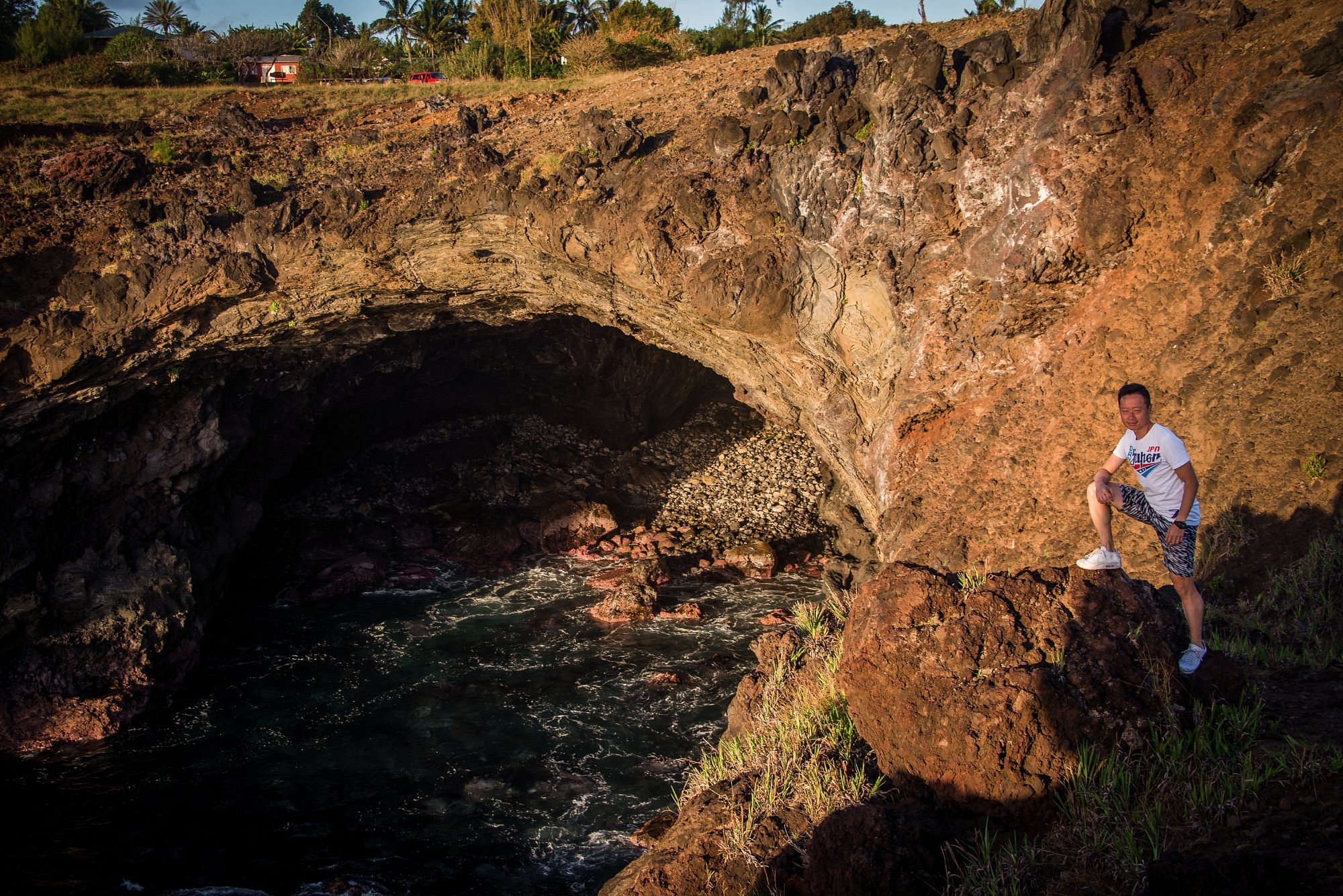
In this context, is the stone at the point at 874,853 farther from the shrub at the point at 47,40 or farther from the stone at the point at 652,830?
the shrub at the point at 47,40

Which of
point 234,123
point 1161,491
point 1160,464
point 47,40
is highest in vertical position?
point 47,40

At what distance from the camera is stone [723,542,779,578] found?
18672 mm

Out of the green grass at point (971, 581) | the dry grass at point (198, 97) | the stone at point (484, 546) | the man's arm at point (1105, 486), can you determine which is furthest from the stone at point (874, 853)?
the dry grass at point (198, 97)

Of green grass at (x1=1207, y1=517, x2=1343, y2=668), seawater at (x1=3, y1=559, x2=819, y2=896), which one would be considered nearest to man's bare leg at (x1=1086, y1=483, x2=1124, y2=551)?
green grass at (x1=1207, y1=517, x2=1343, y2=668)

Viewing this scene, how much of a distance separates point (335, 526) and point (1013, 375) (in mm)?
17421

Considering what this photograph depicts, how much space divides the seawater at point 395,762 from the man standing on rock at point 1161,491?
624 centimetres

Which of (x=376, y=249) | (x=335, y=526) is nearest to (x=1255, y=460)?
(x=376, y=249)

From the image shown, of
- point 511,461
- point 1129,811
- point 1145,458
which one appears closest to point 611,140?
point 511,461

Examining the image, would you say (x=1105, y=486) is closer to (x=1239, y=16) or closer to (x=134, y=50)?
(x=1239, y=16)

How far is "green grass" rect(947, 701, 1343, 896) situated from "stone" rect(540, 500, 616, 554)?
16.6 meters

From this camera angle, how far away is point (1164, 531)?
621 cm

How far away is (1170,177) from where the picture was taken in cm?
1022

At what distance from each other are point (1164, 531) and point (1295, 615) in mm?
2419

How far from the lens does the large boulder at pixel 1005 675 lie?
16.1 feet
